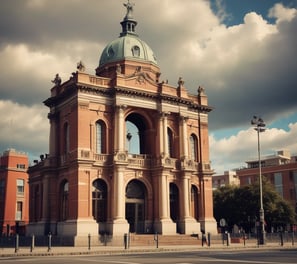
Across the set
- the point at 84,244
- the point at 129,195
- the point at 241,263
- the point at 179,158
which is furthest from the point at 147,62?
the point at 241,263

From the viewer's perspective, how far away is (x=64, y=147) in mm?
52094

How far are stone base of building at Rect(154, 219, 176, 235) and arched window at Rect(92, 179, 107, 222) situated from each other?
5822mm

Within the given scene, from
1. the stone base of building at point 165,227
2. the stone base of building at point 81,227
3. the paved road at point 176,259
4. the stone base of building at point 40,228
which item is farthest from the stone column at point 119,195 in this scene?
the paved road at point 176,259

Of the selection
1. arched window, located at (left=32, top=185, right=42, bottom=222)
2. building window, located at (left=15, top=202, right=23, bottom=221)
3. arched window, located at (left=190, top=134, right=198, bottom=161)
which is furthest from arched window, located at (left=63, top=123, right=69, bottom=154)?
building window, located at (left=15, top=202, right=23, bottom=221)

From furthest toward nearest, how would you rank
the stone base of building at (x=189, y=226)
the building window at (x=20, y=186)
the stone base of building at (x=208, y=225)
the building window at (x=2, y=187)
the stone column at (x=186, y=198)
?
the building window at (x=20, y=186) → the building window at (x=2, y=187) → the stone base of building at (x=208, y=225) → the stone column at (x=186, y=198) → the stone base of building at (x=189, y=226)

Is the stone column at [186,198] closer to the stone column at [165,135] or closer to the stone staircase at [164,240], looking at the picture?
the stone column at [165,135]

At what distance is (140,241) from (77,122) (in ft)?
45.6

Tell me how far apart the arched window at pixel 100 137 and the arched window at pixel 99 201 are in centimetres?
349

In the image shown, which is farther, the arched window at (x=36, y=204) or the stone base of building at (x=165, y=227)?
the arched window at (x=36, y=204)

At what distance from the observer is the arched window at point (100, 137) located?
4901cm

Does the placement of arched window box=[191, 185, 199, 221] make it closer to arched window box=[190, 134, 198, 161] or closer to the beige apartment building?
arched window box=[190, 134, 198, 161]

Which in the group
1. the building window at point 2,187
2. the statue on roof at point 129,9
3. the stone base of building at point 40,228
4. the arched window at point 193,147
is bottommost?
the stone base of building at point 40,228

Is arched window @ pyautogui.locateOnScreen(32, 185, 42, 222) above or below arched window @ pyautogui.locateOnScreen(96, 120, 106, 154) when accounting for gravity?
below

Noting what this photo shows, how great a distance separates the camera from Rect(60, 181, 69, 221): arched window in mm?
49778
